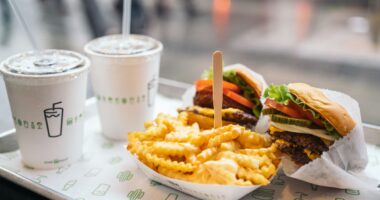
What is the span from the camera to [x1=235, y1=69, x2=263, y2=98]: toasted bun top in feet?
5.08

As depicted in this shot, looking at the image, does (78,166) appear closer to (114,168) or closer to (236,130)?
(114,168)

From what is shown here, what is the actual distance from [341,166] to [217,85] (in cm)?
45

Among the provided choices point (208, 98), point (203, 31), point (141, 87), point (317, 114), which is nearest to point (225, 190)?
point (317, 114)

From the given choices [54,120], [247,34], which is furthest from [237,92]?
[247,34]

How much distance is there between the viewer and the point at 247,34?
21.0 feet

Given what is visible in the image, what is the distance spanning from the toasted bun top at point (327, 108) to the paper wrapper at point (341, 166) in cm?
3

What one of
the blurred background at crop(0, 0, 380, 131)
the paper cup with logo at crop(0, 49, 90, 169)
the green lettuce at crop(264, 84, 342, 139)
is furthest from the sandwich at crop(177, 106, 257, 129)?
the blurred background at crop(0, 0, 380, 131)

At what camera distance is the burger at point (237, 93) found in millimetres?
1541

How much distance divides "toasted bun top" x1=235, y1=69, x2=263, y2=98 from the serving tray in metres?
0.31

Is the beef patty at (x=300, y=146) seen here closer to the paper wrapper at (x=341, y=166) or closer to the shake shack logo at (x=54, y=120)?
the paper wrapper at (x=341, y=166)

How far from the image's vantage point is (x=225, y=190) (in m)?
1.14

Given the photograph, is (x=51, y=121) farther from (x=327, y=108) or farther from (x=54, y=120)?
(x=327, y=108)

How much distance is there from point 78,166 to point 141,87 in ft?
1.26

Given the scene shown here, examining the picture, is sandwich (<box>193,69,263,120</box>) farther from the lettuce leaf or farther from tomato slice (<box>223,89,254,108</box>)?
the lettuce leaf
